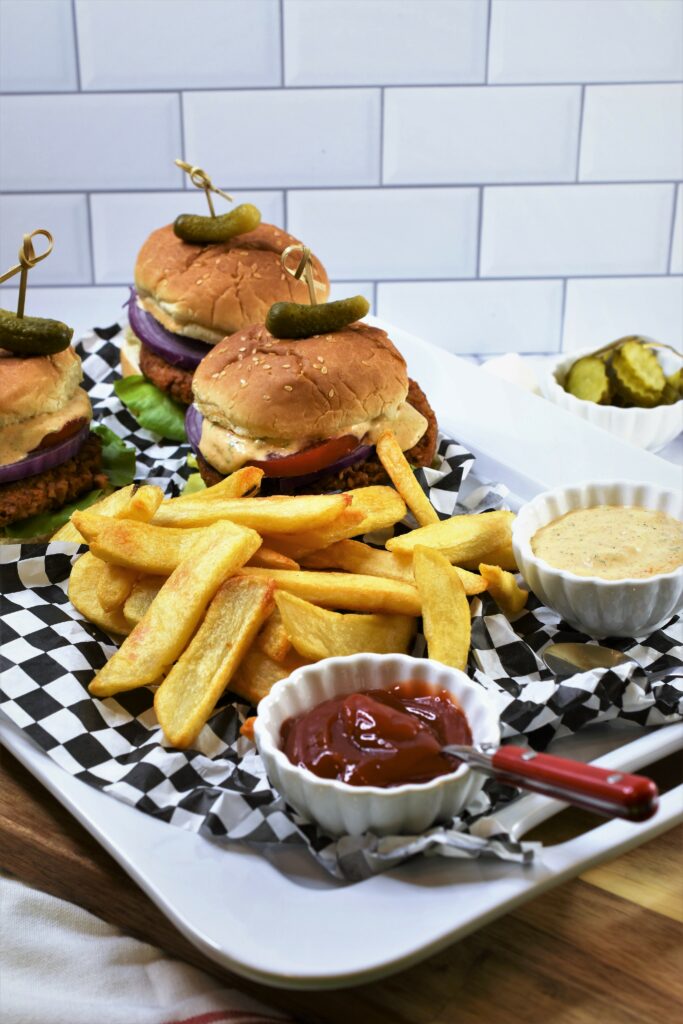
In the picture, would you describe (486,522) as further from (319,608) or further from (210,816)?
(210,816)

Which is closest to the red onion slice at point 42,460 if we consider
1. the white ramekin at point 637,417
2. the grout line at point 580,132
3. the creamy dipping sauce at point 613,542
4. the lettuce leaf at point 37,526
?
the lettuce leaf at point 37,526

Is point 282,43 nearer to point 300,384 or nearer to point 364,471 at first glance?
point 300,384

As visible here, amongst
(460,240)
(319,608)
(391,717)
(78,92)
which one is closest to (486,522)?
(319,608)

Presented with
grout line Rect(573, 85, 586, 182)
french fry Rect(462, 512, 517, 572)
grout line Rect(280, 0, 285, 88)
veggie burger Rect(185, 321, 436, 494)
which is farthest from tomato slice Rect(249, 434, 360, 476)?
grout line Rect(573, 85, 586, 182)

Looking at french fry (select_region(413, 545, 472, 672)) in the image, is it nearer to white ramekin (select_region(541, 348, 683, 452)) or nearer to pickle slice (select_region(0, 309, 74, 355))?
pickle slice (select_region(0, 309, 74, 355))

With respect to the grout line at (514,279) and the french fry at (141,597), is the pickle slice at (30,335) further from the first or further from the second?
the grout line at (514,279)
